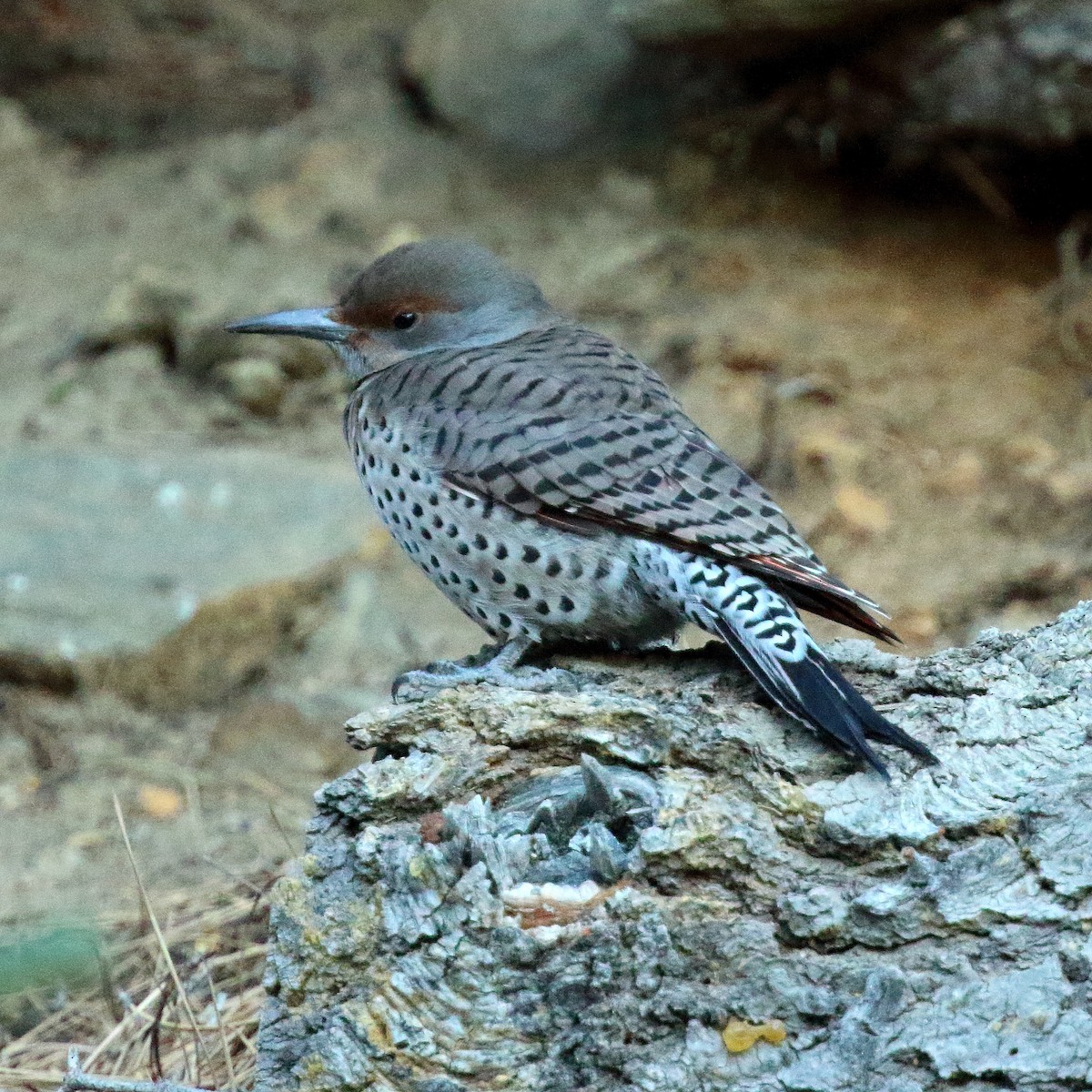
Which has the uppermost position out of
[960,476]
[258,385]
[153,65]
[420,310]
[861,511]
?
[153,65]

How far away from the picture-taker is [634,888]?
8.54 feet

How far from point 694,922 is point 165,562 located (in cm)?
357

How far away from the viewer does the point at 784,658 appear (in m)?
3.04

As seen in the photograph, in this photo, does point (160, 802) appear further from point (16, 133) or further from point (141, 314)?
point (16, 133)

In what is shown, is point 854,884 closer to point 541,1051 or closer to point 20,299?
point 541,1051

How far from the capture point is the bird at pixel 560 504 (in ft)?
10.9

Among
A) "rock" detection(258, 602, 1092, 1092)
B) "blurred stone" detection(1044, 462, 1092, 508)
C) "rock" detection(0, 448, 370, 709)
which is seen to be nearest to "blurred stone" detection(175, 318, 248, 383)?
"rock" detection(0, 448, 370, 709)

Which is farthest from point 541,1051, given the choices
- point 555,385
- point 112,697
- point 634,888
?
point 112,697

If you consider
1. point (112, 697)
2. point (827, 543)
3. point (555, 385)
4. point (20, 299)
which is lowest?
point (112, 697)

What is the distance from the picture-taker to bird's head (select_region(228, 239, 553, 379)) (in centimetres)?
408

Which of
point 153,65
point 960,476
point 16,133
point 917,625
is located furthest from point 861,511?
point 16,133

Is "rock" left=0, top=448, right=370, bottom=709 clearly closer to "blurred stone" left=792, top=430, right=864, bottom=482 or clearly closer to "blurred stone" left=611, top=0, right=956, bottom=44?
"blurred stone" left=792, top=430, right=864, bottom=482

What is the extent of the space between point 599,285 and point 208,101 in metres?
2.11

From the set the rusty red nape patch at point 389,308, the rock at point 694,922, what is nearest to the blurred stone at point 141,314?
the rusty red nape patch at point 389,308
